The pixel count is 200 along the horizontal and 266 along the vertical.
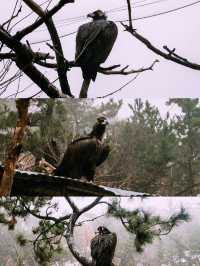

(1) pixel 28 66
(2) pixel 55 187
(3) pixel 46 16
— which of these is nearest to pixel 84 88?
(2) pixel 55 187

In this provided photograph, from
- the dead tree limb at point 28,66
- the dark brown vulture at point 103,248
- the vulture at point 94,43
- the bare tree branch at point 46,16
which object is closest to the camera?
the bare tree branch at point 46,16

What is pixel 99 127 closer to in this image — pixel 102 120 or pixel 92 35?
pixel 102 120

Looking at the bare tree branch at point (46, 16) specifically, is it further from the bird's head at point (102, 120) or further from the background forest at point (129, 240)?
the background forest at point (129, 240)

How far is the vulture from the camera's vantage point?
2.08 metres

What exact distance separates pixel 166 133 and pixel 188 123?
0.14 m

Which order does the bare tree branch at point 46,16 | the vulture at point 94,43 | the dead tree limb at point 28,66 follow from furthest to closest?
the vulture at point 94,43
the dead tree limb at point 28,66
the bare tree branch at point 46,16

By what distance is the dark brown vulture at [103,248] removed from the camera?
2352 millimetres

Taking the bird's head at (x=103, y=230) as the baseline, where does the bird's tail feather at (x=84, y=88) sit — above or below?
above

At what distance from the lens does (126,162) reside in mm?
2418

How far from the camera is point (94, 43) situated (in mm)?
2082

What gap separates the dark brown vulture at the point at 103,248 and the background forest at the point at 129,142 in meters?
0.27

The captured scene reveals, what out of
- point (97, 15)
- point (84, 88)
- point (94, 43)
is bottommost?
point (84, 88)

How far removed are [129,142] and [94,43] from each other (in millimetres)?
588

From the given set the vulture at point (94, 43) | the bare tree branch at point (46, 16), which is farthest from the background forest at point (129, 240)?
the bare tree branch at point (46, 16)
